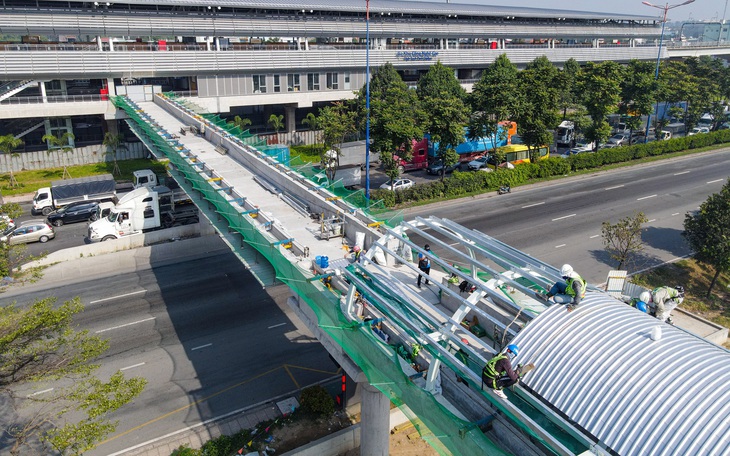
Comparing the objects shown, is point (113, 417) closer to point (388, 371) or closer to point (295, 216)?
point (295, 216)

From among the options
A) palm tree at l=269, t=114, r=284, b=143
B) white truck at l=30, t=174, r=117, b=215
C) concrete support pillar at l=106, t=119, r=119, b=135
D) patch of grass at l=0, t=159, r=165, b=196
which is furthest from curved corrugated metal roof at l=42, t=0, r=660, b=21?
white truck at l=30, t=174, r=117, b=215

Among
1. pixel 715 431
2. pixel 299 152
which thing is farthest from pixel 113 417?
pixel 299 152

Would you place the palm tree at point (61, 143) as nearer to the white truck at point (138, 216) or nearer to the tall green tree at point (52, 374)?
the white truck at point (138, 216)

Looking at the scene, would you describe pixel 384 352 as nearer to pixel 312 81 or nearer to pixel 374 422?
pixel 374 422

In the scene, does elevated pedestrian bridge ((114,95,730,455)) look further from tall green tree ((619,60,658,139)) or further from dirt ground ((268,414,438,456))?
tall green tree ((619,60,658,139))

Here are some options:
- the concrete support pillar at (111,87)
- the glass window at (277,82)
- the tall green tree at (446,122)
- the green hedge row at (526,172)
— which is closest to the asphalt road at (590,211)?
the green hedge row at (526,172)

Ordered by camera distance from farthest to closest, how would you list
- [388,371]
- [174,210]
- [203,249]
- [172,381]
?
[174,210]
[203,249]
[172,381]
[388,371]

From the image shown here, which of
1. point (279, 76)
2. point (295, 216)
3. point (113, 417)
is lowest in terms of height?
point (113, 417)
